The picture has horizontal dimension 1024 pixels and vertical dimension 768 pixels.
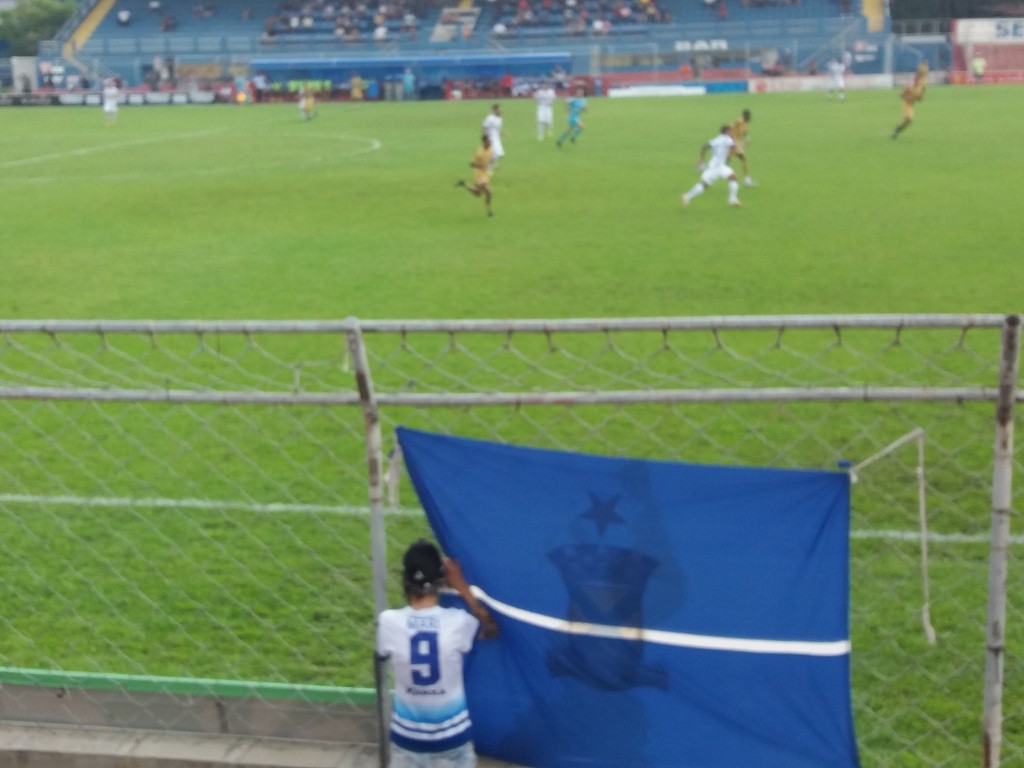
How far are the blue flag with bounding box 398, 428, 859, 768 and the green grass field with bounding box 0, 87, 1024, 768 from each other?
1281 millimetres

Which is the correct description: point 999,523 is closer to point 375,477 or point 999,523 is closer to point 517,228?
point 375,477

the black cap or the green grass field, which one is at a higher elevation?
the black cap

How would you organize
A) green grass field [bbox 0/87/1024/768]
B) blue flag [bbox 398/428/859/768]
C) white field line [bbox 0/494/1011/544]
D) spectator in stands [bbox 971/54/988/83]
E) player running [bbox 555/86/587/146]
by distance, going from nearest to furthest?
blue flag [bbox 398/428/859/768], green grass field [bbox 0/87/1024/768], white field line [bbox 0/494/1011/544], player running [bbox 555/86/587/146], spectator in stands [bbox 971/54/988/83]

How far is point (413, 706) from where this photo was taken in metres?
4.29

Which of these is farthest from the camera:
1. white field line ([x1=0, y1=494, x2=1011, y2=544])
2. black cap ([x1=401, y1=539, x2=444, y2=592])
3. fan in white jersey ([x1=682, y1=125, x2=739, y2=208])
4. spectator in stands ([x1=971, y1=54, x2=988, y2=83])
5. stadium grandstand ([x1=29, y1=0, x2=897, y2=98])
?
stadium grandstand ([x1=29, y1=0, x2=897, y2=98])

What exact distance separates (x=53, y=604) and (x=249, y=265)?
10.4 metres

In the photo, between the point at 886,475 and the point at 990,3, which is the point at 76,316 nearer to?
the point at 886,475

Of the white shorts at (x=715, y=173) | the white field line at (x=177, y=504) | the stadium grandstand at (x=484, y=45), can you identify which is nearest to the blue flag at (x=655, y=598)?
the white field line at (x=177, y=504)

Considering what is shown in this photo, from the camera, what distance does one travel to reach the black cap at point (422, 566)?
423cm

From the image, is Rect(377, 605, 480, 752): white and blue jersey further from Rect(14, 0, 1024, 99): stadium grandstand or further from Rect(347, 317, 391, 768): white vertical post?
Rect(14, 0, 1024, 99): stadium grandstand

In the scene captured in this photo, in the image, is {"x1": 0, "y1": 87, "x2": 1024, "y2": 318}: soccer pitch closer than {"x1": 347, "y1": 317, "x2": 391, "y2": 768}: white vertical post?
No

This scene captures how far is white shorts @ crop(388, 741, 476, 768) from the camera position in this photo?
4.30m

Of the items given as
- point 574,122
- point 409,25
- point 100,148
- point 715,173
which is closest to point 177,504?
point 715,173

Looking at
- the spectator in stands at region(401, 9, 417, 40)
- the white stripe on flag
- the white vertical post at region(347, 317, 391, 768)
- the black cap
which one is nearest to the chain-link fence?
the white vertical post at region(347, 317, 391, 768)
